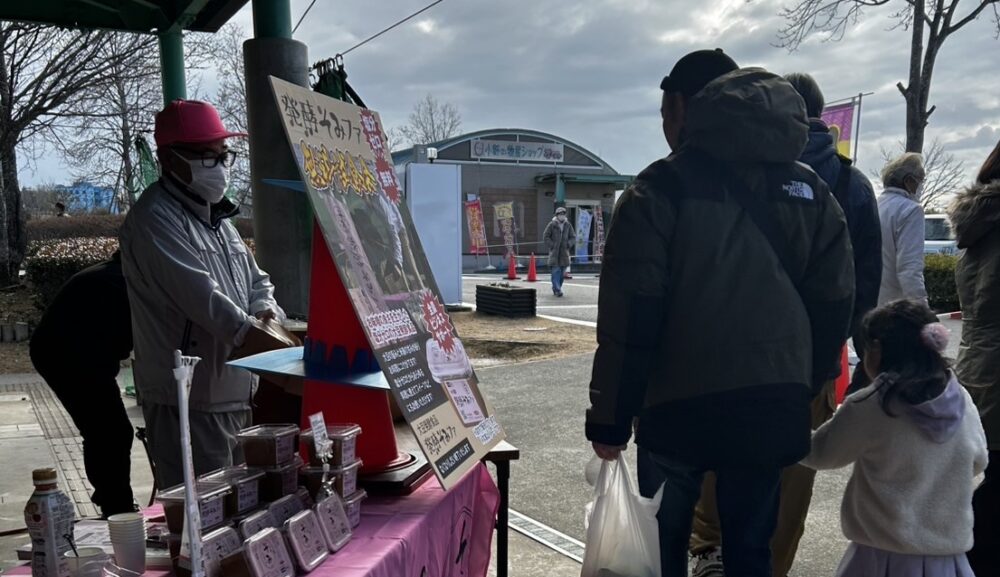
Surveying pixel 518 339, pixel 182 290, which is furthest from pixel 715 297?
pixel 518 339

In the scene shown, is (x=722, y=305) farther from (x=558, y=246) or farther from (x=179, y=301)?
(x=558, y=246)

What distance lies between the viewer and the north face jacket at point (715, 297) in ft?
6.68

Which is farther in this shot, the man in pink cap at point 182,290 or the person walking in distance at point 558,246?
the person walking in distance at point 558,246

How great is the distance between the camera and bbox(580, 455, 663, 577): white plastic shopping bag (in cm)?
216

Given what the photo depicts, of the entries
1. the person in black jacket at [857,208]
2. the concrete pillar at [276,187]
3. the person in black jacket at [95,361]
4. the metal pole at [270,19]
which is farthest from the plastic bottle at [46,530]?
the metal pole at [270,19]

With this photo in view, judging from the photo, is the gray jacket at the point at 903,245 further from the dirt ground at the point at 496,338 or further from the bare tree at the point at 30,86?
the bare tree at the point at 30,86

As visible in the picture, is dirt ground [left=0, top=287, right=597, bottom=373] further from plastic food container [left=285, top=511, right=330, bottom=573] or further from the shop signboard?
the shop signboard

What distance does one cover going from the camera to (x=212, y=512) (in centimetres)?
156

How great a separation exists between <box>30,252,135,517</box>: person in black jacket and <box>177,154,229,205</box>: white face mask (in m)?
1.19

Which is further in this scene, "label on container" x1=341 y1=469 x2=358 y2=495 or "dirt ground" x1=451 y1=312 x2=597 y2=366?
"dirt ground" x1=451 y1=312 x2=597 y2=366

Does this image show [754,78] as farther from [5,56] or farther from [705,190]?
[5,56]

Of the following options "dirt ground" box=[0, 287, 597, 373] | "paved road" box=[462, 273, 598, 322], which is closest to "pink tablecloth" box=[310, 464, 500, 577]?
"dirt ground" box=[0, 287, 597, 373]

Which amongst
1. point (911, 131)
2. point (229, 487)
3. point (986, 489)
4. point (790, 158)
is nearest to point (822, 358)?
point (790, 158)

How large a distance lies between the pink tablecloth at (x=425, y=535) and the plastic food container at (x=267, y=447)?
0.28 metres
